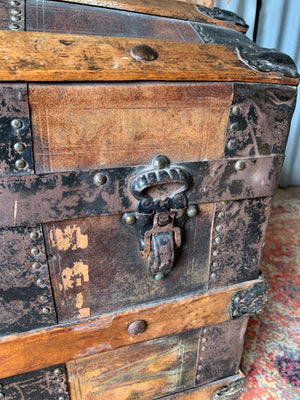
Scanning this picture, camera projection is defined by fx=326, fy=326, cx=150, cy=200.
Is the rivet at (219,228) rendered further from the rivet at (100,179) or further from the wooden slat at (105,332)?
the rivet at (100,179)

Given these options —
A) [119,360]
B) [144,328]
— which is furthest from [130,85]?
[119,360]

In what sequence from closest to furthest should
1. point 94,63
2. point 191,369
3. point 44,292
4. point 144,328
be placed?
1. point 94,63
2. point 44,292
3. point 144,328
4. point 191,369

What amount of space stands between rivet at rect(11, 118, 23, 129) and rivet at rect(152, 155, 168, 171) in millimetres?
280

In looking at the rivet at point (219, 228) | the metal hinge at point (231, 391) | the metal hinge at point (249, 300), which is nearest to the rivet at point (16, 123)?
the rivet at point (219, 228)

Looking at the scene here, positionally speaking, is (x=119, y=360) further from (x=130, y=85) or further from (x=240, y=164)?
(x=130, y=85)

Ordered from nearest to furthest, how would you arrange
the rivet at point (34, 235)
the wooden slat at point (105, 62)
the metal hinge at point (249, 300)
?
the wooden slat at point (105, 62)
the rivet at point (34, 235)
the metal hinge at point (249, 300)

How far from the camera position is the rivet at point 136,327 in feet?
2.85

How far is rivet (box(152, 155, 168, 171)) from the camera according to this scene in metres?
0.72

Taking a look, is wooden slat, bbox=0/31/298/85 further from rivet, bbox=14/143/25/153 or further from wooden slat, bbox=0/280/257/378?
wooden slat, bbox=0/280/257/378

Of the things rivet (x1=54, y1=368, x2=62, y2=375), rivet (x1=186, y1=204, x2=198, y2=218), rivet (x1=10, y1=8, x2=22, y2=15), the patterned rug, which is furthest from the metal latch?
the patterned rug

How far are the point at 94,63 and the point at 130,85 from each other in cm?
8

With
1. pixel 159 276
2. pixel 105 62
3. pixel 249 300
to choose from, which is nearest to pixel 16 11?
pixel 105 62

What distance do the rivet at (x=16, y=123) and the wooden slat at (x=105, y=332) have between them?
19.0 inches

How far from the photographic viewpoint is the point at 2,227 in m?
0.66
